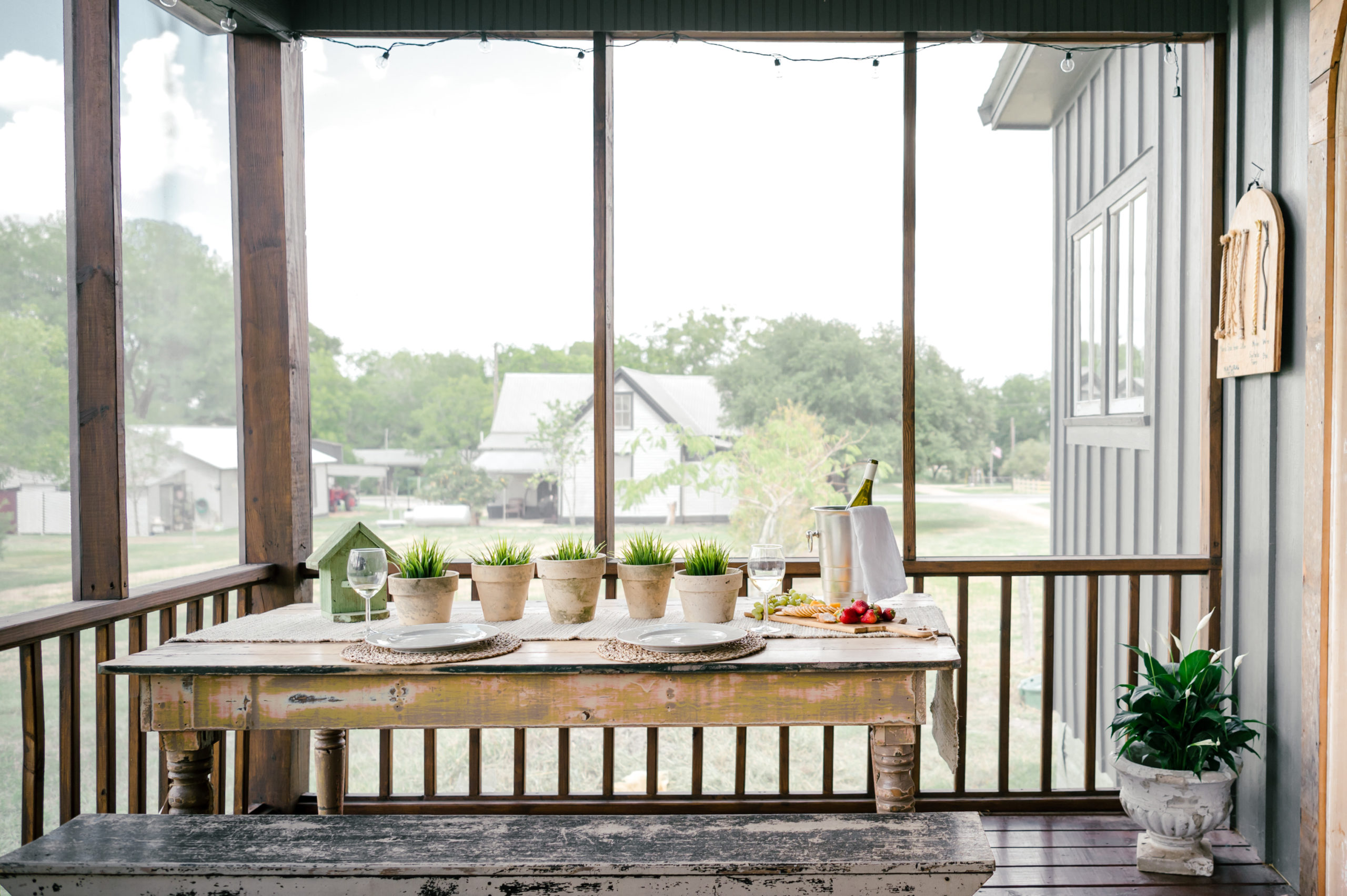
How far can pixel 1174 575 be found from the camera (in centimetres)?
252

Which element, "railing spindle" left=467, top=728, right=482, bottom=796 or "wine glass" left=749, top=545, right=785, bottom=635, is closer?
"wine glass" left=749, top=545, right=785, bottom=635

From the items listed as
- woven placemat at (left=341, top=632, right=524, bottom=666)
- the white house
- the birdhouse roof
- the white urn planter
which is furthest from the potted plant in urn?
the white house

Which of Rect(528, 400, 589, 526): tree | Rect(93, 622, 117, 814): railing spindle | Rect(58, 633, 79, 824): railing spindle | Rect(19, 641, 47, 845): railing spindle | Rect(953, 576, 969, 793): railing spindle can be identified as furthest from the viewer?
Rect(528, 400, 589, 526): tree

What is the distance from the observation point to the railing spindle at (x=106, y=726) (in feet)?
6.45

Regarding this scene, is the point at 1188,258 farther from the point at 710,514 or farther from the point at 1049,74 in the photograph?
the point at 710,514

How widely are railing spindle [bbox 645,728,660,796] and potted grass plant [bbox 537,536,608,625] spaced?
75cm

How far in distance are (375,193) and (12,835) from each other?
12.4 ft

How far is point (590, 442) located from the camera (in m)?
3.78

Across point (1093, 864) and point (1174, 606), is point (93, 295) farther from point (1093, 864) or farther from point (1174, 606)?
point (1174, 606)

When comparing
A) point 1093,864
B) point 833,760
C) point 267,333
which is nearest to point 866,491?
point 833,760

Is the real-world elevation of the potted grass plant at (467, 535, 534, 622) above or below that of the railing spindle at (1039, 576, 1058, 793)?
above

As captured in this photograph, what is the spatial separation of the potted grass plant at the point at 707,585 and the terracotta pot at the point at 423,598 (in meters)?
0.53

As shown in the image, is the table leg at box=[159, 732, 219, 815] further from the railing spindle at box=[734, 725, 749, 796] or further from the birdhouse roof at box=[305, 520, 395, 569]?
the railing spindle at box=[734, 725, 749, 796]

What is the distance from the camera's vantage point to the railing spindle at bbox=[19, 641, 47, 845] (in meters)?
1.76
